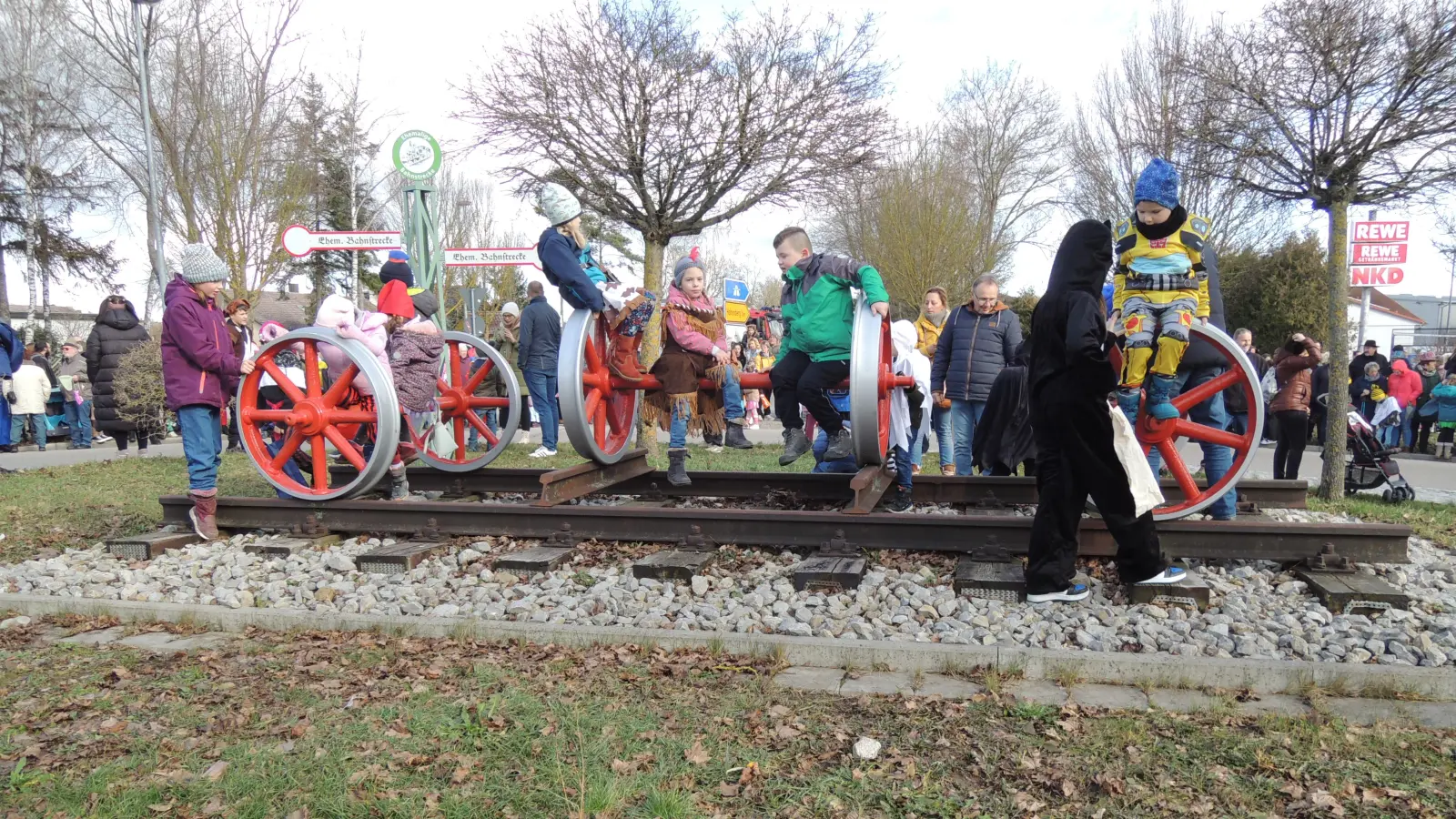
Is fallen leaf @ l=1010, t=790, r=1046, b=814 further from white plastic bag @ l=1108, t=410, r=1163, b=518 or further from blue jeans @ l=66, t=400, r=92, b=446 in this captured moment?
blue jeans @ l=66, t=400, r=92, b=446

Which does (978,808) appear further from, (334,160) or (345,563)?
(334,160)

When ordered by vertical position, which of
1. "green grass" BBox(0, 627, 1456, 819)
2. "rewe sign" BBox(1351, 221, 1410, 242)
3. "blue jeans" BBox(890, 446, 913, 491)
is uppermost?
"rewe sign" BBox(1351, 221, 1410, 242)

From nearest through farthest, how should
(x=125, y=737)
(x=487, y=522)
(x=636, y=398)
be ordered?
(x=125, y=737) < (x=487, y=522) < (x=636, y=398)

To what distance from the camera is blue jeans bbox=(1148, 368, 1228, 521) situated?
5391 millimetres

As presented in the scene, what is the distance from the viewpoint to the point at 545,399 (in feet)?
35.9

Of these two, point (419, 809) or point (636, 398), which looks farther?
point (636, 398)

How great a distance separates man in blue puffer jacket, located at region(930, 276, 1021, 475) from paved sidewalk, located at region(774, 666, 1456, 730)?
14.1 feet

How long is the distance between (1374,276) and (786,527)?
38.0ft

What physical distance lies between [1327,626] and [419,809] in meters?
3.69

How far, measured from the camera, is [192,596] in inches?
192

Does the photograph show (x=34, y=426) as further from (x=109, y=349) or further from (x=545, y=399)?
(x=545, y=399)

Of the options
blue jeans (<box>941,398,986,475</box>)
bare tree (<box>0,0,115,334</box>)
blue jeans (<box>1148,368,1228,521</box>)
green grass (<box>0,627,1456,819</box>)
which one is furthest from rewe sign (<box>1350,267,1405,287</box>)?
bare tree (<box>0,0,115,334</box>)

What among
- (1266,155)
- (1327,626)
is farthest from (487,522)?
(1266,155)

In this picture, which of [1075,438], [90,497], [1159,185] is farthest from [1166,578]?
[90,497]
